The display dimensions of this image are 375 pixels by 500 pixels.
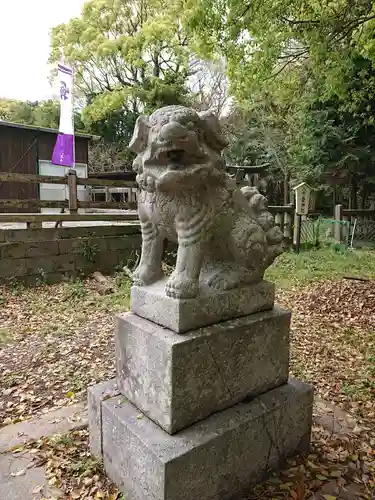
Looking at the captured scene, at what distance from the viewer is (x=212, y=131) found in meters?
1.76

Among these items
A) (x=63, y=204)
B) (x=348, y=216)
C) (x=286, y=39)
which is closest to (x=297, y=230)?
(x=348, y=216)

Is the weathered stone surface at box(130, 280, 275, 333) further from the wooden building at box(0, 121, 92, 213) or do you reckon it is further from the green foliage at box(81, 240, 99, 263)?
the wooden building at box(0, 121, 92, 213)

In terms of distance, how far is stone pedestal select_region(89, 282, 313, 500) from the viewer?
5.53ft

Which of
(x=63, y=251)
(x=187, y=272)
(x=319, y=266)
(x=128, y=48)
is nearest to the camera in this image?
(x=187, y=272)

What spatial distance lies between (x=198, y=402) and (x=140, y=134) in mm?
1366

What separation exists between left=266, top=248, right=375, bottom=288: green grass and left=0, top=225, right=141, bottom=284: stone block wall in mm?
2971

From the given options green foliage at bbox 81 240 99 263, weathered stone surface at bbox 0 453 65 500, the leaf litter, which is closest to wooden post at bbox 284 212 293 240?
the leaf litter

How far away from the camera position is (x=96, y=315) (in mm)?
4883

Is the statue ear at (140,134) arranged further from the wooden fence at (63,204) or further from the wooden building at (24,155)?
the wooden building at (24,155)

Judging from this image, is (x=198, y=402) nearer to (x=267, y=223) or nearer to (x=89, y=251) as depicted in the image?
(x=267, y=223)

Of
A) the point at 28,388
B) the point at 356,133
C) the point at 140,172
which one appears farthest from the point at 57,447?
the point at 356,133

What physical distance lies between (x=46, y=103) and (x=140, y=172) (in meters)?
20.1

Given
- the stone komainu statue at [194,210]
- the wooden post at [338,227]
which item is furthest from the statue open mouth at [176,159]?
the wooden post at [338,227]

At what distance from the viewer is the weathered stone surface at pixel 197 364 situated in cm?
171
